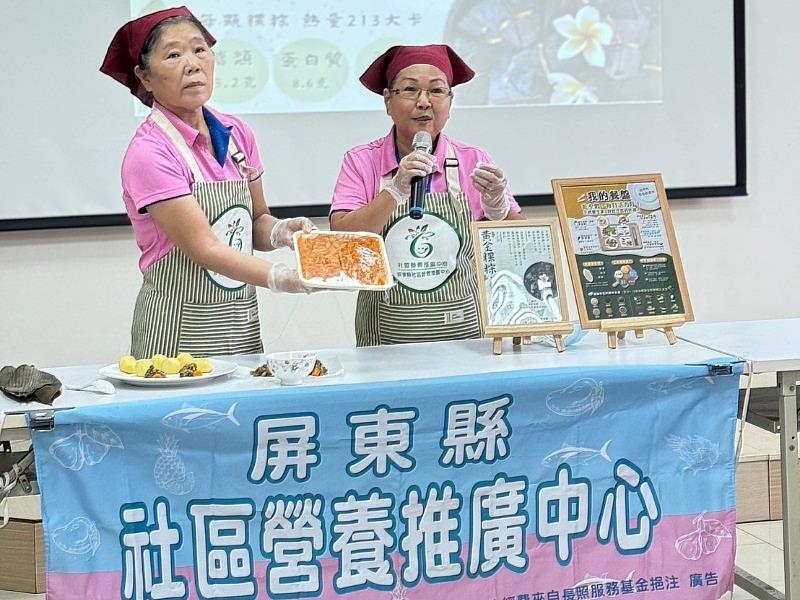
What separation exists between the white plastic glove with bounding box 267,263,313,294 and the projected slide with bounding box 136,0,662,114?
1.95 m

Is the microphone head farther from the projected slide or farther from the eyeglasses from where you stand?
the projected slide

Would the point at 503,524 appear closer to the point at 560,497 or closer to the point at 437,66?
the point at 560,497

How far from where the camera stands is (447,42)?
4285 mm

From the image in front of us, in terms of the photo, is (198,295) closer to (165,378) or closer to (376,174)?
(165,378)

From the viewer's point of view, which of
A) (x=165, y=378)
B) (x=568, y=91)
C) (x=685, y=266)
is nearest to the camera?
(x=165, y=378)

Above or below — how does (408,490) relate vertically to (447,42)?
below

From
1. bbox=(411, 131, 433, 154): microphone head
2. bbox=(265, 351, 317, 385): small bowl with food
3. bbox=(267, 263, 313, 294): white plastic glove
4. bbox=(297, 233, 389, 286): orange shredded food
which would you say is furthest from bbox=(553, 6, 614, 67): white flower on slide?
bbox=(265, 351, 317, 385): small bowl with food

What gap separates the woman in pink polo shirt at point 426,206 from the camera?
2674mm

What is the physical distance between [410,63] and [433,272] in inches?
20.3

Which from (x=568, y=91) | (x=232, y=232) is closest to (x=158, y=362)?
(x=232, y=232)

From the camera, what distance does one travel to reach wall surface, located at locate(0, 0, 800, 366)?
417 centimetres

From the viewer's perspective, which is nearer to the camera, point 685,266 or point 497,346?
point 497,346

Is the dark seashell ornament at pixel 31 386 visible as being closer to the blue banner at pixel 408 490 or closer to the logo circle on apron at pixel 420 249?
the blue banner at pixel 408 490

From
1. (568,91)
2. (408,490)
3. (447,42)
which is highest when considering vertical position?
(447,42)
